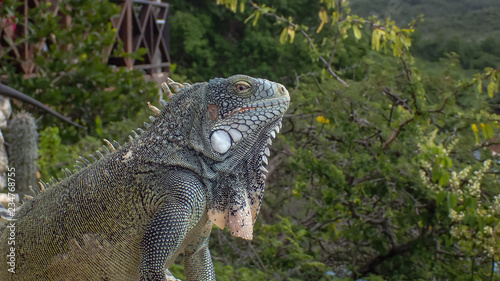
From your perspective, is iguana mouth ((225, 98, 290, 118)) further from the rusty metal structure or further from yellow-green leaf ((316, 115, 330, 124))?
the rusty metal structure

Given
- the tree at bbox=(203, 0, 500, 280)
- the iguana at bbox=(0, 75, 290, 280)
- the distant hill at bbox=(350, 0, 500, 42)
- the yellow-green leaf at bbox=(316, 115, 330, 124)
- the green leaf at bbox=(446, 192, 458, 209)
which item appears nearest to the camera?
the iguana at bbox=(0, 75, 290, 280)

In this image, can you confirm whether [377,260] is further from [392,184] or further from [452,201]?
[452,201]

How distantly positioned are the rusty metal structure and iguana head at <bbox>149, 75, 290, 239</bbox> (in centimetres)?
561

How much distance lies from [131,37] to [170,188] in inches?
348

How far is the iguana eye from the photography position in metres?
2.15

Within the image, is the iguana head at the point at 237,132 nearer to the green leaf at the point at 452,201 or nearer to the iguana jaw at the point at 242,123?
the iguana jaw at the point at 242,123

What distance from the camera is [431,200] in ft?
15.0

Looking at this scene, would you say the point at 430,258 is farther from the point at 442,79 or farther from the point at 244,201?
the point at 244,201

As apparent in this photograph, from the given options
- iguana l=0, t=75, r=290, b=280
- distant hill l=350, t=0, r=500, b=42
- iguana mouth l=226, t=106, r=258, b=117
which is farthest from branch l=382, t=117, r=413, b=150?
distant hill l=350, t=0, r=500, b=42

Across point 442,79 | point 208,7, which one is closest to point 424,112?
point 442,79

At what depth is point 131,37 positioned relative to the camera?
10.4 metres

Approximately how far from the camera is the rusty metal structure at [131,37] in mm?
7283

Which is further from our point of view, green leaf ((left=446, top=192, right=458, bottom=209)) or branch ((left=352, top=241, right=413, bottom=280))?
branch ((left=352, top=241, right=413, bottom=280))

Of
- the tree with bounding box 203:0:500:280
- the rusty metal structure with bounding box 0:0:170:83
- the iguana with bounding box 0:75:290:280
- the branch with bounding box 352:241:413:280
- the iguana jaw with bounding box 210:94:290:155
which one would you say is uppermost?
the iguana jaw with bounding box 210:94:290:155
